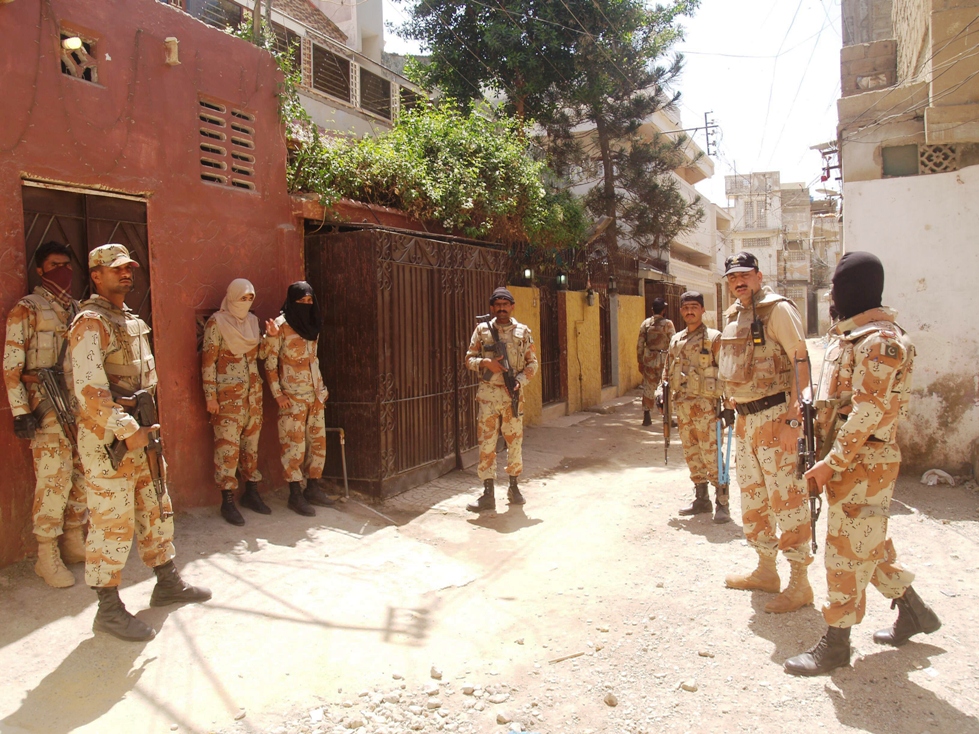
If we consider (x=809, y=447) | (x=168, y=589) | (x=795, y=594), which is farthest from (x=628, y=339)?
(x=168, y=589)

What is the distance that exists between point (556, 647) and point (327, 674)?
3.71 ft

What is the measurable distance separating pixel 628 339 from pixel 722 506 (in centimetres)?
1014

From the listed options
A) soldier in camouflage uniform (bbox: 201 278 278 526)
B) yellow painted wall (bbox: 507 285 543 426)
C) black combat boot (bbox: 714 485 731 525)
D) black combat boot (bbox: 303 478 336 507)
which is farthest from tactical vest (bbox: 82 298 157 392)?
yellow painted wall (bbox: 507 285 543 426)

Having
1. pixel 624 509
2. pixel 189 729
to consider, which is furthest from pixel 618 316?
pixel 189 729

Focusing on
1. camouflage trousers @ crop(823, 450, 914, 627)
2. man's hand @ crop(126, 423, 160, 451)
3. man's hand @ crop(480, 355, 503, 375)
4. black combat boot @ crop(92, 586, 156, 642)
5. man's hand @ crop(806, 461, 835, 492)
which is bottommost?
black combat boot @ crop(92, 586, 156, 642)

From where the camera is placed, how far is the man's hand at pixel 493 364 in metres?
6.07

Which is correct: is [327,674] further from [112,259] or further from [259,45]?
[259,45]

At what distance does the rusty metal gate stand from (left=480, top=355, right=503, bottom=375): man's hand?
0.92 metres

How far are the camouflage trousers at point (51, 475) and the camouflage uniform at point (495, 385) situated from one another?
3.14 metres

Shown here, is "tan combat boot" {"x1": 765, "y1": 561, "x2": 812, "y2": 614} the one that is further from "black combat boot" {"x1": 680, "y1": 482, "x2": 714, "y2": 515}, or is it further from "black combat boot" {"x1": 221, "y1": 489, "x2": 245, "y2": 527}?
"black combat boot" {"x1": 221, "y1": 489, "x2": 245, "y2": 527}

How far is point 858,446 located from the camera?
9.88ft

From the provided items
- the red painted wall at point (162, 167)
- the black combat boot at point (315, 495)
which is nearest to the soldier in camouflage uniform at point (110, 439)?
the red painted wall at point (162, 167)

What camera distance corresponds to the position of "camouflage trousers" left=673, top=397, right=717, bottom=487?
584 centimetres

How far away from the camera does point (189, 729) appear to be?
9.59ft
